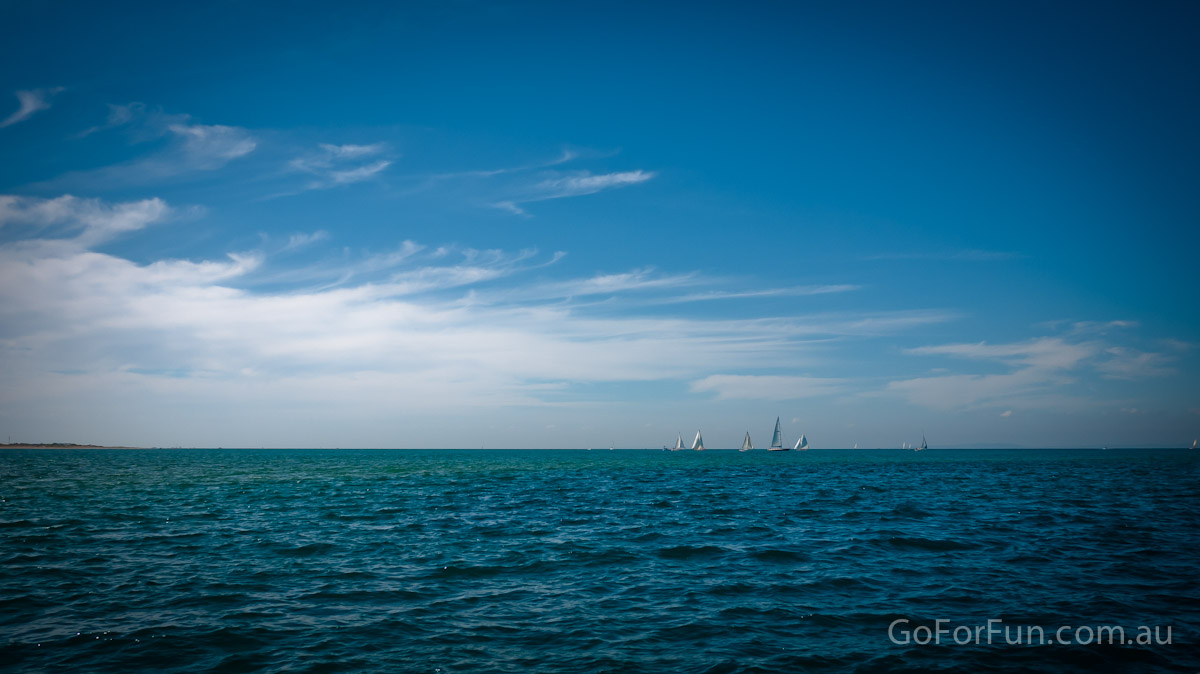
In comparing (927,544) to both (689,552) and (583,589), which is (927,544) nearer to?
(689,552)

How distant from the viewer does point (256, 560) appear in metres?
22.9

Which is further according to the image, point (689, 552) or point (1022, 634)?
point (689, 552)

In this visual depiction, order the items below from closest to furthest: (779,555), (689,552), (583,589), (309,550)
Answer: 1. (583,589)
2. (779,555)
3. (689,552)
4. (309,550)

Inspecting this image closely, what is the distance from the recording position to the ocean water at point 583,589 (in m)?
13.5

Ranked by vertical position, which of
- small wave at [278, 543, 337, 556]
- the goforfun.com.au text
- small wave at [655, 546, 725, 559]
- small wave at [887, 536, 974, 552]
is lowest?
small wave at [278, 543, 337, 556]

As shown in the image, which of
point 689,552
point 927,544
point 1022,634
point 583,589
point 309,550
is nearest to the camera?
point 1022,634

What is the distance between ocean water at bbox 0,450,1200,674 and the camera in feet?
44.2

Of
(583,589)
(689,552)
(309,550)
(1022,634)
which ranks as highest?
(1022,634)

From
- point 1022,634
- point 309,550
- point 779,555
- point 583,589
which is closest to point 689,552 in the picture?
point 779,555

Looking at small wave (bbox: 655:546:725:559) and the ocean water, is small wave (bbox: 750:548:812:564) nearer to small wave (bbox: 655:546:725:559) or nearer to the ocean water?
the ocean water

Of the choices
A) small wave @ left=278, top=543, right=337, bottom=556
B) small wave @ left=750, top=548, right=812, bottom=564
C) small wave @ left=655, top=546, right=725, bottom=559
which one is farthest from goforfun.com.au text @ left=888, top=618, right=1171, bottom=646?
small wave @ left=278, top=543, right=337, bottom=556

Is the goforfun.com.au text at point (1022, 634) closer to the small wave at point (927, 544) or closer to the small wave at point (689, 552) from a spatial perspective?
the small wave at point (689, 552)

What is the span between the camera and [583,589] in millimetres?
18938

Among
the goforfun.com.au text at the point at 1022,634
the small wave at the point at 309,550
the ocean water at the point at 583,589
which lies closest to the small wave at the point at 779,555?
the ocean water at the point at 583,589
